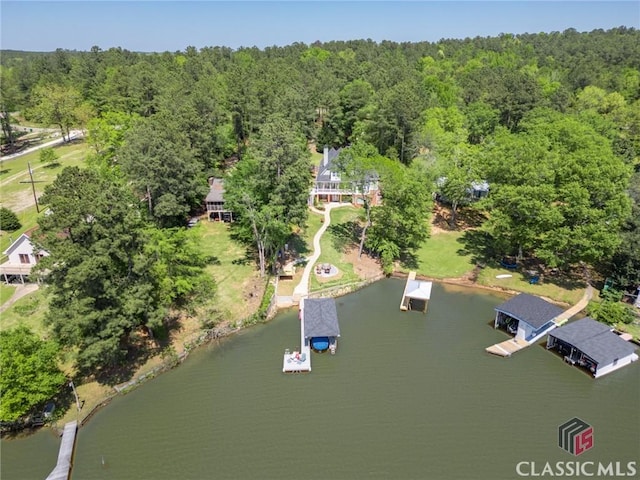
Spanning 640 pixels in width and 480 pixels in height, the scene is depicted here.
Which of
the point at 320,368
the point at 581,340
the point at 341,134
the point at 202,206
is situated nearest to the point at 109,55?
the point at 341,134

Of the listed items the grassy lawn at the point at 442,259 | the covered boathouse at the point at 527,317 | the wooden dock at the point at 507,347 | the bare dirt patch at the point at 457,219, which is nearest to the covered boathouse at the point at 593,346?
the covered boathouse at the point at 527,317

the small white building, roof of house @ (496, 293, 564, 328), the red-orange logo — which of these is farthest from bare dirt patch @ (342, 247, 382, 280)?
the small white building

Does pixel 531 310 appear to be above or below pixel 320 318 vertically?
above

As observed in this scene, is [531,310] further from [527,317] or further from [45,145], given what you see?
[45,145]

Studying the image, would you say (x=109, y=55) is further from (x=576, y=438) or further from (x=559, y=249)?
(x=576, y=438)

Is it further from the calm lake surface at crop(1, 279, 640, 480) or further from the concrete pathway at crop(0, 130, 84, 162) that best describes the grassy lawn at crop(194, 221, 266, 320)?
the concrete pathway at crop(0, 130, 84, 162)

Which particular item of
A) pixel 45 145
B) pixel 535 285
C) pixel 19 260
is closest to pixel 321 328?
pixel 535 285
